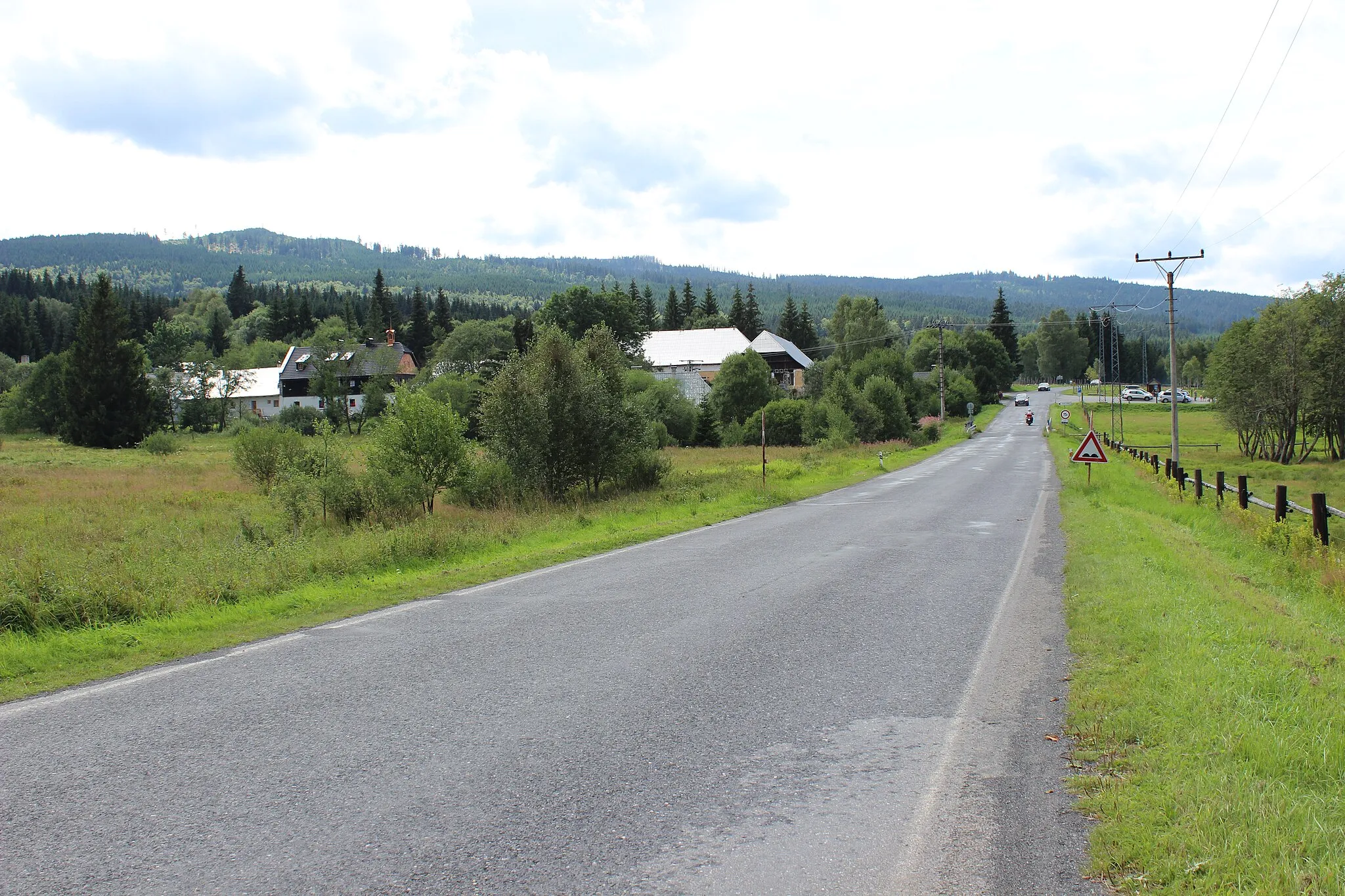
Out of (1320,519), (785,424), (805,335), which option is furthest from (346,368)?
(1320,519)

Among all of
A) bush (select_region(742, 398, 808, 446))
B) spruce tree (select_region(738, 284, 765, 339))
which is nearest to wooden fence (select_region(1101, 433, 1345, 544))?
bush (select_region(742, 398, 808, 446))

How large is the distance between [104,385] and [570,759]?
72.3m

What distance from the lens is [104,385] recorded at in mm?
64438

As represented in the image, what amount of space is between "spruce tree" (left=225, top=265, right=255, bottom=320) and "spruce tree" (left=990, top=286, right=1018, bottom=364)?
124880mm

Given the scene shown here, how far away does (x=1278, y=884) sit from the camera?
3.51 m

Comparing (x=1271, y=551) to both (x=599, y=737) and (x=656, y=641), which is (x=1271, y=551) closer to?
(x=656, y=641)

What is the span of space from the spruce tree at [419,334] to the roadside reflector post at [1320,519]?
112m

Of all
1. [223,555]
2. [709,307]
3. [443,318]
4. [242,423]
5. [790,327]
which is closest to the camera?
[223,555]

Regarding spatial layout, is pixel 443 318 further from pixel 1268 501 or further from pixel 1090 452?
pixel 1268 501

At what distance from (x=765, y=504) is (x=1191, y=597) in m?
14.1

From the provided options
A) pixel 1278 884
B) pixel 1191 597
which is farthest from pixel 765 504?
pixel 1278 884

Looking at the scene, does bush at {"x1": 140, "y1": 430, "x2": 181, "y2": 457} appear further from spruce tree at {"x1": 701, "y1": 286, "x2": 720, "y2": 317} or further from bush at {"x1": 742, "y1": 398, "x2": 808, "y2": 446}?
spruce tree at {"x1": 701, "y1": 286, "x2": 720, "y2": 317}

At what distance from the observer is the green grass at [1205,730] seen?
3.80 metres

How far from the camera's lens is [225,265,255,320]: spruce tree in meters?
154
